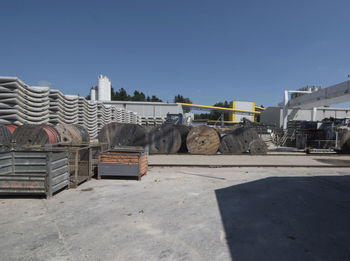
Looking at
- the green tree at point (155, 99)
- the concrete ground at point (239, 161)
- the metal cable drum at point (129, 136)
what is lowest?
the concrete ground at point (239, 161)

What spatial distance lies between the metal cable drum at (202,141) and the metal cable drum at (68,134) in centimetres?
701

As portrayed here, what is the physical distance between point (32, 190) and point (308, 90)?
37095 millimetres

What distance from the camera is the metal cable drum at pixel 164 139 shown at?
45.3 feet

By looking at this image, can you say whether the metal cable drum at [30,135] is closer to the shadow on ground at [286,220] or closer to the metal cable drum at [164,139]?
the metal cable drum at [164,139]

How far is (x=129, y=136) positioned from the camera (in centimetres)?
1340

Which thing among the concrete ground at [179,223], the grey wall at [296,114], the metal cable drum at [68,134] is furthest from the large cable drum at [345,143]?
the grey wall at [296,114]

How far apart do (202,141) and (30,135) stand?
9.71 m

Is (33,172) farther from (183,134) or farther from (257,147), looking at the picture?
(257,147)

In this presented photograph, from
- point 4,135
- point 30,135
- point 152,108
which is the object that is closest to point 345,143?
point 30,135

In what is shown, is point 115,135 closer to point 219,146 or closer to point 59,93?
point 59,93

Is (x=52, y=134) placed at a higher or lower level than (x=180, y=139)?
→ higher

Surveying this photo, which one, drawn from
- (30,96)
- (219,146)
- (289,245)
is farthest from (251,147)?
(30,96)

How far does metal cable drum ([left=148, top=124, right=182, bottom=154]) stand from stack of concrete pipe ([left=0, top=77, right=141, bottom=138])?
6.05 m

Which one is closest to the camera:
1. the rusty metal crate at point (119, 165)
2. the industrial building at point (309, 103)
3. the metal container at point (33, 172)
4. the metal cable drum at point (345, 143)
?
the metal container at point (33, 172)
